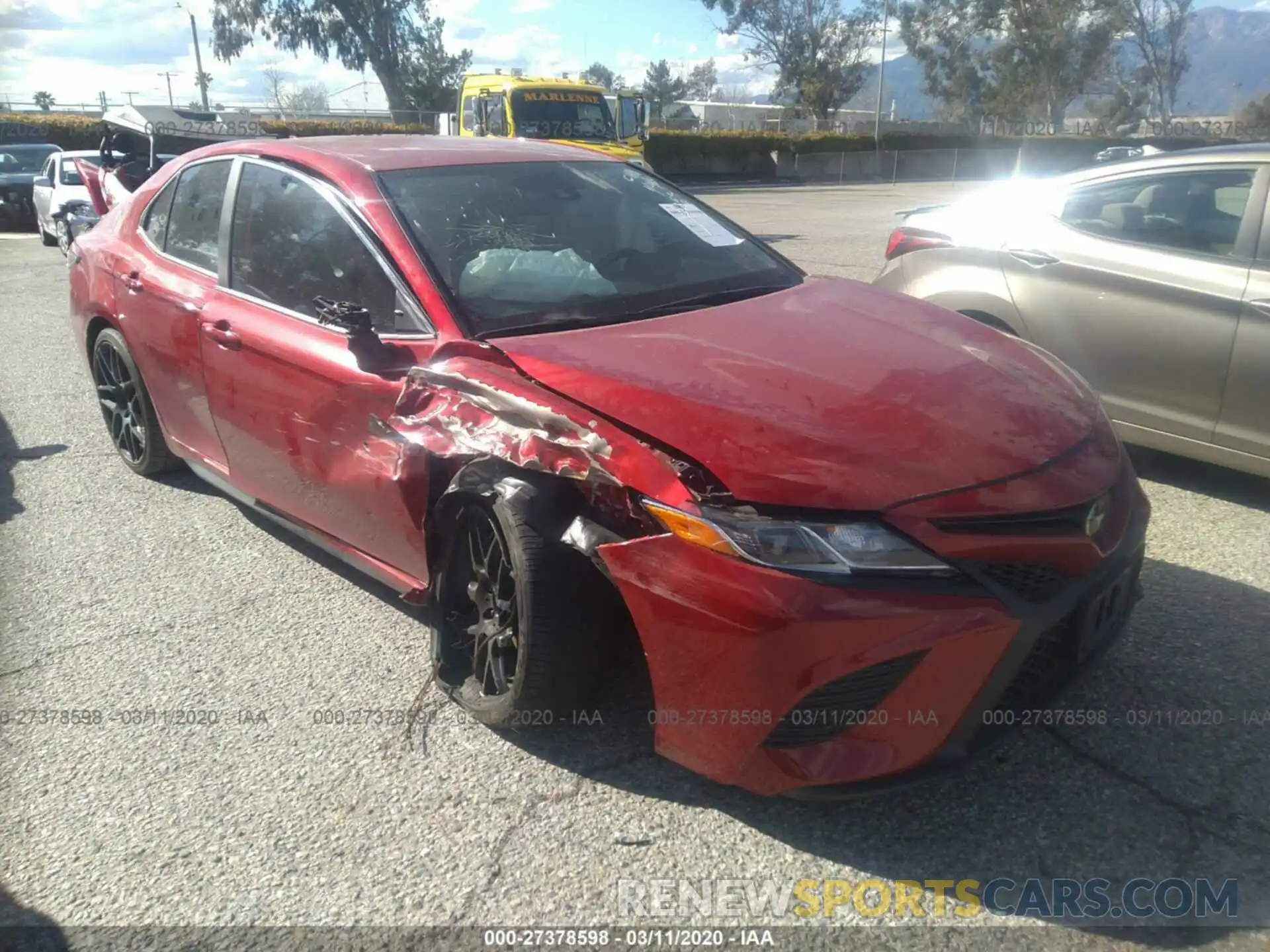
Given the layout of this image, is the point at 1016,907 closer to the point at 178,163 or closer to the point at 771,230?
the point at 178,163

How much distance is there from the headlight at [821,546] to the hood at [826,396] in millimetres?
54

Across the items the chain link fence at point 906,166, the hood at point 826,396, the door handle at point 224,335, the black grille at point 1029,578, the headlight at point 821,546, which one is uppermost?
the hood at point 826,396

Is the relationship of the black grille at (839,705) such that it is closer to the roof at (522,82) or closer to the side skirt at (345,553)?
the side skirt at (345,553)

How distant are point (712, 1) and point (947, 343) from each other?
65.6 metres

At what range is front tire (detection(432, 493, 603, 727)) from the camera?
103 inches

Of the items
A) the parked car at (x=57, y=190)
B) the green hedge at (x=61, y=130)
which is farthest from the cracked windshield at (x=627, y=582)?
the green hedge at (x=61, y=130)

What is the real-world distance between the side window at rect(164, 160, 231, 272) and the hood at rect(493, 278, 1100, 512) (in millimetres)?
1806

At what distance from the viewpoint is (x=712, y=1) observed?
6253 centimetres

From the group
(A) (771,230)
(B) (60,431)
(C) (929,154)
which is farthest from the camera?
(C) (929,154)

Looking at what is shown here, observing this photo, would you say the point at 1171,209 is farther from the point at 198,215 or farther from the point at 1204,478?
the point at 198,215

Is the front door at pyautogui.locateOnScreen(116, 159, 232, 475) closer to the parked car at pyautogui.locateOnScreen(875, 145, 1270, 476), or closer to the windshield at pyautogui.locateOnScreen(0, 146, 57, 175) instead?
the parked car at pyautogui.locateOnScreen(875, 145, 1270, 476)

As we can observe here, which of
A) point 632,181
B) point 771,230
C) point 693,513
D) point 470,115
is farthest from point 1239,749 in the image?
point 470,115

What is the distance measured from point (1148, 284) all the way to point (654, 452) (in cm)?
309

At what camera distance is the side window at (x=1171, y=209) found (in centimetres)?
441
